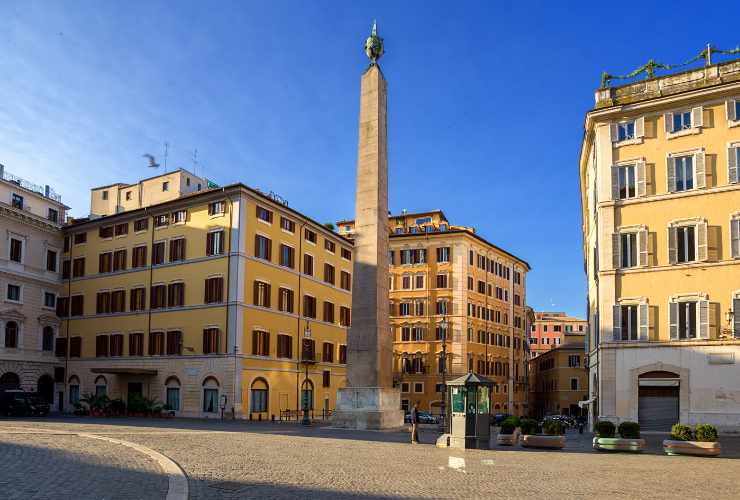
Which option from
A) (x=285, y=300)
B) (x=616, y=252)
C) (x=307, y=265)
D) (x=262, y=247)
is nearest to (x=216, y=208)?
(x=262, y=247)

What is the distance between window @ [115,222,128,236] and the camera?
5206 centimetres

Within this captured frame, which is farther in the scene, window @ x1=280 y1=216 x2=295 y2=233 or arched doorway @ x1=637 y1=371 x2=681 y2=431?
window @ x1=280 y1=216 x2=295 y2=233

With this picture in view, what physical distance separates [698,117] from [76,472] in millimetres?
29931

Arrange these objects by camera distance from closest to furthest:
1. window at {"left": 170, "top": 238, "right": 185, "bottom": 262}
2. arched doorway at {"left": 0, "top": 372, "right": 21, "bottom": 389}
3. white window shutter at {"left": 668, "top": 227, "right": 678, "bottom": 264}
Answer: white window shutter at {"left": 668, "top": 227, "right": 678, "bottom": 264}
window at {"left": 170, "top": 238, "right": 185, "bottom": 262}
arched doorway at {"left": 0, "top": 372, "right": 21, "bottom": 389}

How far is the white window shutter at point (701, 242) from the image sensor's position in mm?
32250

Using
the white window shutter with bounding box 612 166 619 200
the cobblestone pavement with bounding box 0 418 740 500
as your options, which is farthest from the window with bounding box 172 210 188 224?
the white window shutter with bounding box 612 166 619 200

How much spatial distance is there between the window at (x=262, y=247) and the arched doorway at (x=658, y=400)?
24831 mm

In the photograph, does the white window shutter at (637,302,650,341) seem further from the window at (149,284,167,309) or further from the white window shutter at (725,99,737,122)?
the window at (149,284,167,309)

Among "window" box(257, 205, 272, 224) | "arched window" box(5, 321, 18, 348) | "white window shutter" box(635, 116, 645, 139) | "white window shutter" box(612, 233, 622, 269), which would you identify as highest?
"white window shutter" box(635, 116, 645, 139)

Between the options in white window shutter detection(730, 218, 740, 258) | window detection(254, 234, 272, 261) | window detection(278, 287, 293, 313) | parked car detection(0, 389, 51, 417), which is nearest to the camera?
white window shutter detection(730, 218, 740, 258)

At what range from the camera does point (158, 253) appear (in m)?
49.8

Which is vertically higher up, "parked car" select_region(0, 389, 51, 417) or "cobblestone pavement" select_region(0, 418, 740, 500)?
"cobblestone pavement" select_region(0, 418, 740, 500)

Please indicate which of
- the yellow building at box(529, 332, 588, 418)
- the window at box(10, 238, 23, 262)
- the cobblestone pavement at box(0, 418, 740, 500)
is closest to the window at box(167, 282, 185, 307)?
the window at box(10, 238, 23, 262)

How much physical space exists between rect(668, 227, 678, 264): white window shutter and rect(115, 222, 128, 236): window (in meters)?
36.3
